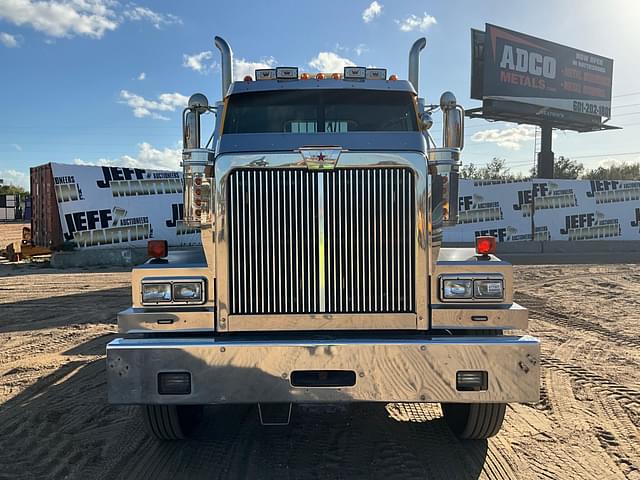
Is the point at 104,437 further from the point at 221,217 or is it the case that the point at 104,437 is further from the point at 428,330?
the point at 428,330

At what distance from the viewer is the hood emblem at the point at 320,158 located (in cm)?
341

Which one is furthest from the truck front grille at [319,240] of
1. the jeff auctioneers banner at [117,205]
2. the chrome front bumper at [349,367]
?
the jeff auctioneers banner at [117,205]

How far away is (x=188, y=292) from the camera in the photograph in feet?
11.2

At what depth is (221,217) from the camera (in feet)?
11.2

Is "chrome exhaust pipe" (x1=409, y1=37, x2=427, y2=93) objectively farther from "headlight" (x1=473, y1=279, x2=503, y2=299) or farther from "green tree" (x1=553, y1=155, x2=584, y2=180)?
"green tree" (x1=553, y1=155, x2=584, y2=180)

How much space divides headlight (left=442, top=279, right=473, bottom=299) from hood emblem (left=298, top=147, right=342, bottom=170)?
107 centimetres

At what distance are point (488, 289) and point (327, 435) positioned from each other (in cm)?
167

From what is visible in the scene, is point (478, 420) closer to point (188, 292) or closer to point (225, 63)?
point (188, 292)

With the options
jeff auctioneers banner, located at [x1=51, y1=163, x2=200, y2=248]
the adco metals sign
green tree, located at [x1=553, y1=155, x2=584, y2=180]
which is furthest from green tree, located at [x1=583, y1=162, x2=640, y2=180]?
jeff auctioneers banner, located at [x1=51, y1=163, x2=200, y2=248]

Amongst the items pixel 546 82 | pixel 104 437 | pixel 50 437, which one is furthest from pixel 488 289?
pixel 546 82

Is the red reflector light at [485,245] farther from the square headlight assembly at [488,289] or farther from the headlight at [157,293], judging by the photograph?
the headlight at [157,293]

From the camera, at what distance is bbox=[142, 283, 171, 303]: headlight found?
3406 millimetres

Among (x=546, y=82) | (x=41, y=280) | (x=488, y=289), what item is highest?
(x=546, y=82)

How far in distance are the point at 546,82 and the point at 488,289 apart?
30980 mm
